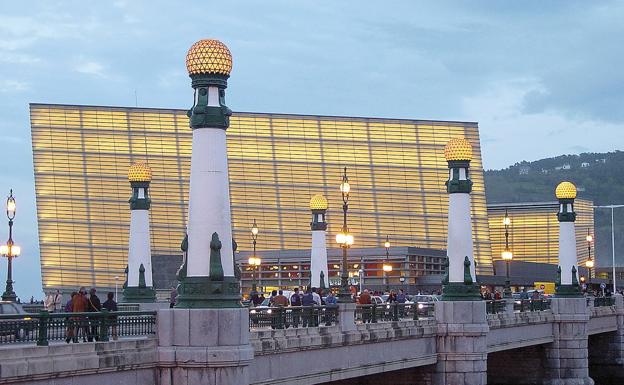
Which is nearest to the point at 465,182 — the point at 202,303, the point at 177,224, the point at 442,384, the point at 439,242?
the point at 442,384

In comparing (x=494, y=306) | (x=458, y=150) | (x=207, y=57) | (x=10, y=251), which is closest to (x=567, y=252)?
(x=494, y=306)

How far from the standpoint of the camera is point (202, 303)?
21844 millimetres

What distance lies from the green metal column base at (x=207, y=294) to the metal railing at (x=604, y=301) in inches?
1712

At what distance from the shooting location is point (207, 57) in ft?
73.9

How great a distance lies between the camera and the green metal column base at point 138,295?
41.5 metres

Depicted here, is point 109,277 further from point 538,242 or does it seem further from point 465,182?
point 465,182

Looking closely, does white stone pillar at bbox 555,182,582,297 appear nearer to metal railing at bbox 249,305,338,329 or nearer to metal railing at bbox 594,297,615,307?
metal railing at bbox 594,297,615,307

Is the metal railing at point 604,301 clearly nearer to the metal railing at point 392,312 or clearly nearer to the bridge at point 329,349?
the bridge at point 329,349

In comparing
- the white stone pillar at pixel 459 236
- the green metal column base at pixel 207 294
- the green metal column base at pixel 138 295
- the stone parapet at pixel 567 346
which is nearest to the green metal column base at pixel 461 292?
the white stone pillar at pixel 459 236

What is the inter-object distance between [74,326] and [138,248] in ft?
72.1

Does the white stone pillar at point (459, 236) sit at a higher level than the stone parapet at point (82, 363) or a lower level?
higher

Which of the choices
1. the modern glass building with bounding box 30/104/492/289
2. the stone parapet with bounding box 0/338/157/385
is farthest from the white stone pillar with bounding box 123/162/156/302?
the modern glass building with bounding box 30/104/492/289

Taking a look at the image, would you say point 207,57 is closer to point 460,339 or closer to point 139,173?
point 460,339

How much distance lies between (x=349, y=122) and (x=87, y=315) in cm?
9788
